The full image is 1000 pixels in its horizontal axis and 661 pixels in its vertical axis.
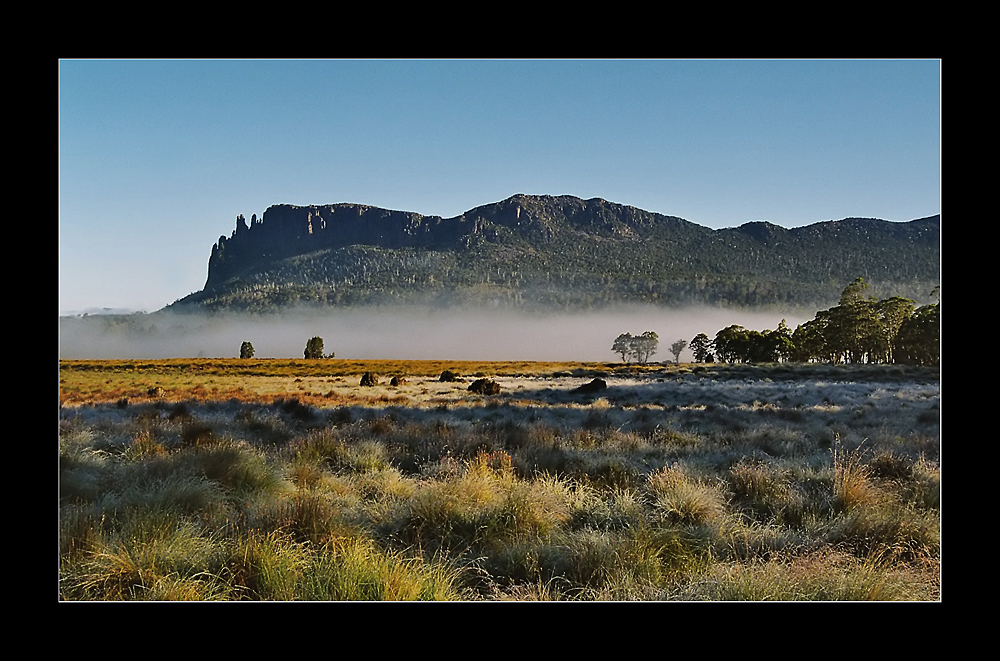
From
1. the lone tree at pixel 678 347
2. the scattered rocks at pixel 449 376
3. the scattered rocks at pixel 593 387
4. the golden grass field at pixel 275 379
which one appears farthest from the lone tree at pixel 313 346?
the scattered rocks at pixel 593 387

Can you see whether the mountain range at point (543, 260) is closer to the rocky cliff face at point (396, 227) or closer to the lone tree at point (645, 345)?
the rocky cliff face at point (396, 227)

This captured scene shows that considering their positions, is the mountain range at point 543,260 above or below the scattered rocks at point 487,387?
above

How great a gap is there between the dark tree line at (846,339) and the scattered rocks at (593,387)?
2.39 meters

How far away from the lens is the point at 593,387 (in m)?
11.0

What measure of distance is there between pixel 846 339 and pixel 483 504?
8.18m

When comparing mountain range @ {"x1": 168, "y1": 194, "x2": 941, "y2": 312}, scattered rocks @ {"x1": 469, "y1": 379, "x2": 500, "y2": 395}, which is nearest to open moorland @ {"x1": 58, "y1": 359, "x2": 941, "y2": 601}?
mountain range @ {"x1": 168, "y1": 194, "x2": 941, "y2": 312}

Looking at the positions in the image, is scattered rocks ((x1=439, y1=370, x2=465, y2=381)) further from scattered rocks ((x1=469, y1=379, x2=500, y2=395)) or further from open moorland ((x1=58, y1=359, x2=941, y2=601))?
open moorland ((x1=58, y1=359, x2=941, y2=601))

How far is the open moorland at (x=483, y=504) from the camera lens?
3027mm

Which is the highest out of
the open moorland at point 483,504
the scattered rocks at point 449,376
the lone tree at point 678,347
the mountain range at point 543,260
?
the mountain range at point 543,260

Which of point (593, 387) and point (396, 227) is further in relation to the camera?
point (593, 387)

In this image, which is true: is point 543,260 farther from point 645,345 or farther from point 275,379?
point 275,379

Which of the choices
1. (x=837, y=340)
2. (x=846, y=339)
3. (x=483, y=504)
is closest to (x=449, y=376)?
(x=837, y=340)

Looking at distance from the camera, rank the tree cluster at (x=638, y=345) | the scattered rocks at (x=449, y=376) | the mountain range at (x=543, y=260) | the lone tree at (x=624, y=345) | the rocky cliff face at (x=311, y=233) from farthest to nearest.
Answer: the scattered rocks at (x=449, y=376)
the tree cluster at (x=638, y=345)
the lone tree at (x=624, y=345)
the mountain range at (x=543, y=260)
the rocky cliff face at (x=311, y=233)
